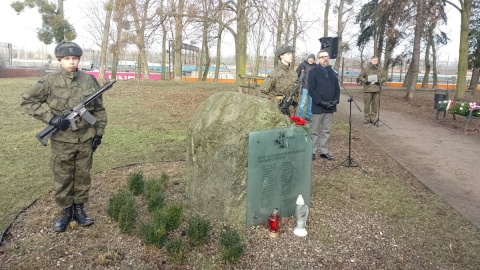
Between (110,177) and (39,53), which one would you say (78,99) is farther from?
(39,53)

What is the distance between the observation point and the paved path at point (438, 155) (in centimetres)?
570

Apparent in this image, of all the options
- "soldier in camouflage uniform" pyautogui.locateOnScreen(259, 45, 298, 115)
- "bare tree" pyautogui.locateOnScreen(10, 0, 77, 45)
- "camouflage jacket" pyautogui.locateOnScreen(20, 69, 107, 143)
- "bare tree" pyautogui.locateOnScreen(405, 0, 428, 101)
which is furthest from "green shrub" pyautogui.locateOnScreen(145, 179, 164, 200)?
"bare tree" pyautogui.locateOnScreen(10, 0, 77, 45)

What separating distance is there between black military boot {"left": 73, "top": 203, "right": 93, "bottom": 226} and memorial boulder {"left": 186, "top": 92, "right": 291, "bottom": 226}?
1.09m

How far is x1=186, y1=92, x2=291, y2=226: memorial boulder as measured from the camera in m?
4.09

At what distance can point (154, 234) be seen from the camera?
3559mm

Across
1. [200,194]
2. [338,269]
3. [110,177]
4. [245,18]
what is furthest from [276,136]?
[245,18]

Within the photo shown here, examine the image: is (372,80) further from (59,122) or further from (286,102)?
(59,122)

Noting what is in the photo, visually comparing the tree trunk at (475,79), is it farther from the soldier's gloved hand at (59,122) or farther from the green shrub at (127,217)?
the soldier's gloved hand at (59,122)

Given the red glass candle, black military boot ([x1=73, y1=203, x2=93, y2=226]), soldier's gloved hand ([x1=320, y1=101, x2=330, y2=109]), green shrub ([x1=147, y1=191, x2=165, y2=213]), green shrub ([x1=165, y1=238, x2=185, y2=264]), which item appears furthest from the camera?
soldier's gloved hand ([x1=320, y1=101, x2=330, y2=109])

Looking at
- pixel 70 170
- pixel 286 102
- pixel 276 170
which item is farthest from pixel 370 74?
pixel 70 170

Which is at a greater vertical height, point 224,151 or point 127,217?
point 224,151

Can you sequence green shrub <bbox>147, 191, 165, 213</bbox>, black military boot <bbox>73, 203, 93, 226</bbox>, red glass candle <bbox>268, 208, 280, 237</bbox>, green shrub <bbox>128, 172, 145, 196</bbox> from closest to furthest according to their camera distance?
1. red glass candle <bbox>268, 208, 280, 237</bbox>
2. black military boot <bbox>73, 203, 93, 226</bbox>
3. green shrub <bbox>147, 191, 165, 213</bbox>
4. green shrub <bbox>128, 172, 145, 196</bbox>

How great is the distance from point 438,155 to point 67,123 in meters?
7.05

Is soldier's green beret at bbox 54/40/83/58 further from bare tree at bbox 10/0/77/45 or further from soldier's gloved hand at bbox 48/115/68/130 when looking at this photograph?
bare tree at bbox 10/0/77/45
